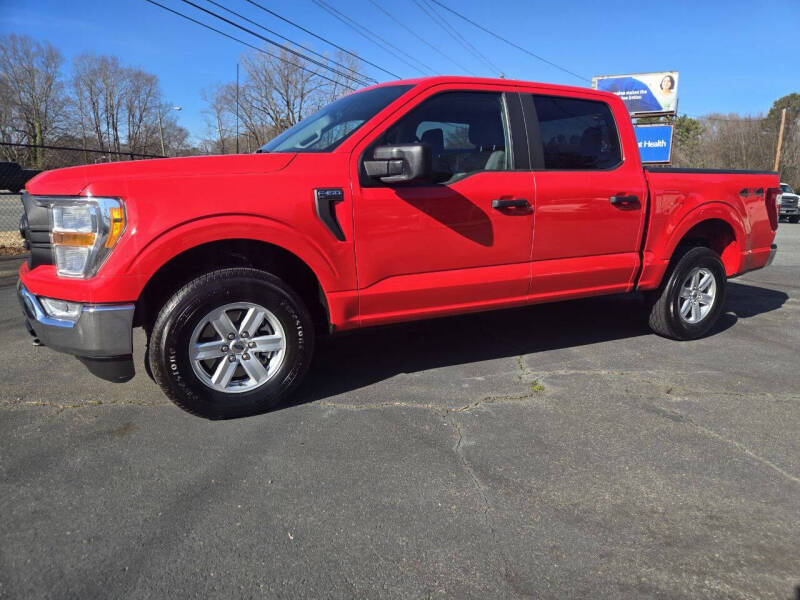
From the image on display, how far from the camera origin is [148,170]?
2.91 metres

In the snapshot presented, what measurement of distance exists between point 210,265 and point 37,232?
2.99 feet

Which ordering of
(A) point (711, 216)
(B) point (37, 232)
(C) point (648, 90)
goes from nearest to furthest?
1. (B) point (37, 232)
2. (A) point (711, 216)
3. (C) point (648, 90)

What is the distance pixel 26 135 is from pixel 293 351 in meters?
58.3

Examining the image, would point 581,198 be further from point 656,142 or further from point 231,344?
point 656,142

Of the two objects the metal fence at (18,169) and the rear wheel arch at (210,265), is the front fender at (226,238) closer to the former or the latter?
the rear wheel arch at (210,265)

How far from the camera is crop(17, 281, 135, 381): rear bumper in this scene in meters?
2.80

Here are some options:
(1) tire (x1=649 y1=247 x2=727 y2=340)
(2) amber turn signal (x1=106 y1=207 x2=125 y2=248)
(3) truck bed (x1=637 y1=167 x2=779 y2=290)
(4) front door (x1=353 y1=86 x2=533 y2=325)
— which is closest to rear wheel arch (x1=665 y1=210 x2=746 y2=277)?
(3) truck bed (x1=637 y1=167 x2=779 y2=290)

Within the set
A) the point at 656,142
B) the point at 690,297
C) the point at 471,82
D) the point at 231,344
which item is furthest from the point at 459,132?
the point at 656,142

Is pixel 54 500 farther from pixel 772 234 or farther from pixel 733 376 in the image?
pixel 772 234

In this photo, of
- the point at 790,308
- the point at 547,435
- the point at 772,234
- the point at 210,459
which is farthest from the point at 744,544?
the point at 790,308

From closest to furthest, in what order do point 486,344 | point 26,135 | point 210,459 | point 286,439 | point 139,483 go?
point 139,483 → point 210,459 → point 286,439 → point 486,344 → point 26,135

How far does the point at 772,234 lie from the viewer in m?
5.35

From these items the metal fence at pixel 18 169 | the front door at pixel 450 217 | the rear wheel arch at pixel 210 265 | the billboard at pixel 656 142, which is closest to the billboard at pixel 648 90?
the billboard at pixel 656 142

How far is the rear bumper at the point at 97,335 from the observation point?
280 cm
